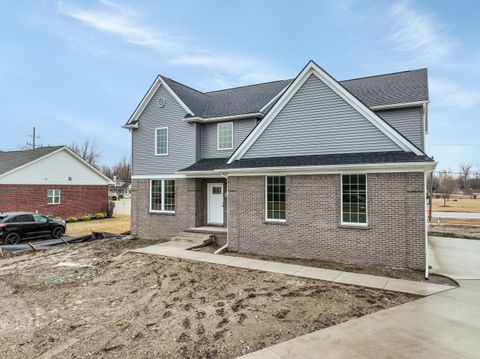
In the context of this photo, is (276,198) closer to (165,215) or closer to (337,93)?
(337,93)

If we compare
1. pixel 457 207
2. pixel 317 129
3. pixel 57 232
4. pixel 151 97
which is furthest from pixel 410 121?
pixel 457 207

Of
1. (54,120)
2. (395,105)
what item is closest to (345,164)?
(395,105)

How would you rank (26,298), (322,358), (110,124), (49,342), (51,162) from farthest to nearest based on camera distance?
(110,124), (51,162), (26,298), (49,342), (322,358)

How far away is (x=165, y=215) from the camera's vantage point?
16.4 m

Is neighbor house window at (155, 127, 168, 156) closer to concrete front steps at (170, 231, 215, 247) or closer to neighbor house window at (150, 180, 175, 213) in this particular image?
neighbor house window at (150, 180, 175, 213)

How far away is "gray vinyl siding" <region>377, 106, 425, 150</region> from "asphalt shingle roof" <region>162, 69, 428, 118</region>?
48 cm

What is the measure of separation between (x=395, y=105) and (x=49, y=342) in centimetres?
1411

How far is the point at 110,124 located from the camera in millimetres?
67938

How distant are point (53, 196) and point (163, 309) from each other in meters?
25.7

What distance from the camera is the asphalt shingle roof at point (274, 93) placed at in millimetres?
13570

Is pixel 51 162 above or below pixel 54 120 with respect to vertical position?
below

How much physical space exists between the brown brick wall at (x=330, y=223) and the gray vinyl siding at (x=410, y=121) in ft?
13.8

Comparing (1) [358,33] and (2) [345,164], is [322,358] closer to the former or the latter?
(2) [345,164]

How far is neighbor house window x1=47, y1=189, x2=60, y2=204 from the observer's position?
1077 inches
